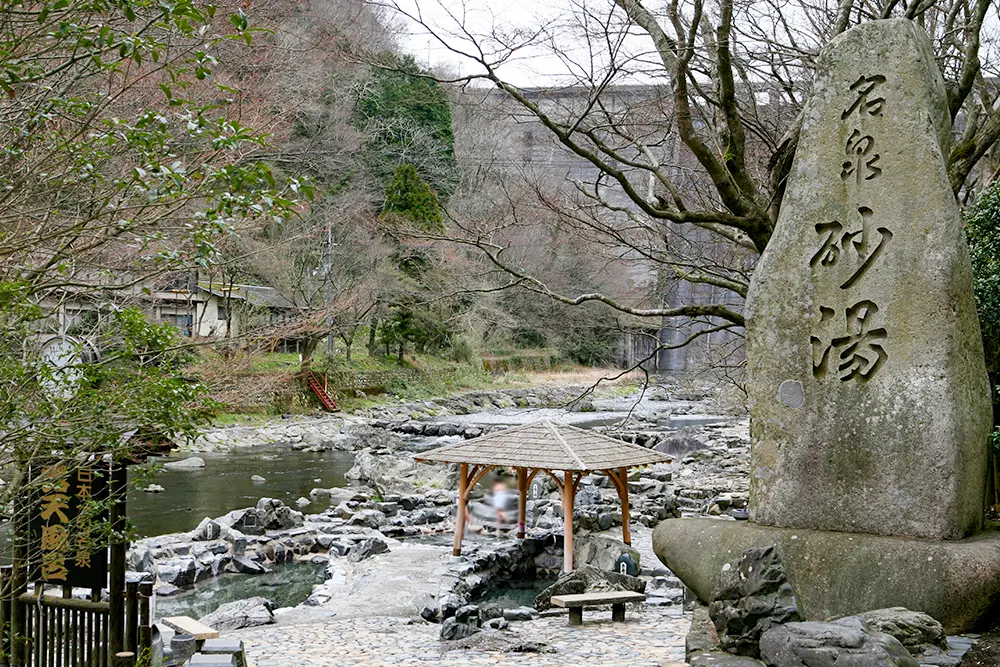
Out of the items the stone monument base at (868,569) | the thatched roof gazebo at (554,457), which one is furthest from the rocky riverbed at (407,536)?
the stone monument base at (868,569)

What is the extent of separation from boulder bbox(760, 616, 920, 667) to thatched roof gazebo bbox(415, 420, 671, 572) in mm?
7005

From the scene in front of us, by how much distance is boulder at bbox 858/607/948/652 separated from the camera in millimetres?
4180

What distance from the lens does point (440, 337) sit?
1372 inches

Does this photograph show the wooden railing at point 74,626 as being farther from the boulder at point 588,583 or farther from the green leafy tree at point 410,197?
the green leafy tree at point 410,197

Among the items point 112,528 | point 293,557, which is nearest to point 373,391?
point 293,557

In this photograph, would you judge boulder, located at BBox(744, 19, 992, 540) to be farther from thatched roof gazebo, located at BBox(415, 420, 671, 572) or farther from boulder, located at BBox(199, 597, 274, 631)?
thatched roof gazebo, located at BBox(415, 420, 671, 572)

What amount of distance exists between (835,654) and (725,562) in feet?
4.86

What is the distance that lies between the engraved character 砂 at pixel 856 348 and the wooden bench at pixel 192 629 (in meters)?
5.29

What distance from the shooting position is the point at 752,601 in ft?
14.4

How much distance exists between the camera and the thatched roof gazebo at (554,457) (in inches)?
447

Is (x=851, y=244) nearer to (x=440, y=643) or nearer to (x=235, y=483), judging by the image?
(x=440, y=643)

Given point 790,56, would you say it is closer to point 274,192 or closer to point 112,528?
point 274,192

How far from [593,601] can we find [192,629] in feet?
12.6

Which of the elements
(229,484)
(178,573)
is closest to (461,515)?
(178,573)
